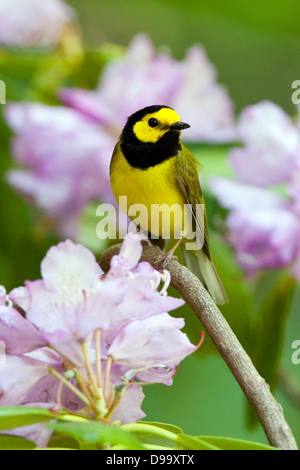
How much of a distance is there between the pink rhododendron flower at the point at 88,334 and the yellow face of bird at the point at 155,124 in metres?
0.36

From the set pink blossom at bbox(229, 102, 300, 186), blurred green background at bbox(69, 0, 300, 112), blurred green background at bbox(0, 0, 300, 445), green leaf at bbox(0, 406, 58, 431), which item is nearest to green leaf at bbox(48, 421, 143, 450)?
green leaf at bbox(0, 406, 58, 431)

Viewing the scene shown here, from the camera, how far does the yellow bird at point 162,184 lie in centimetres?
79

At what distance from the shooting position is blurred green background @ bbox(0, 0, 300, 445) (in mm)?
872

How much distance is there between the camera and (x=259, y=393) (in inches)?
16.1

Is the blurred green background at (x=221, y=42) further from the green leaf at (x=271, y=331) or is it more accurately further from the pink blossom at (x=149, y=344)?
the pink blossom at (x=149, y=344)

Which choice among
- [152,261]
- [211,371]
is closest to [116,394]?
[152,261]

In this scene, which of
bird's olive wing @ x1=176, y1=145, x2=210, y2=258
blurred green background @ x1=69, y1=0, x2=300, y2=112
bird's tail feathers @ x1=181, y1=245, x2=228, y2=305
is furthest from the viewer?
blurred green background @ x1=69, y1=0, x2=300, y2=112

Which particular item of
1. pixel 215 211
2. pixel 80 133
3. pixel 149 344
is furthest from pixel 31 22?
pixel 149 344

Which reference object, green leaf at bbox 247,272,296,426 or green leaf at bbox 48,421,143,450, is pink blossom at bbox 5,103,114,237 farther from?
green leaf at bbox 48,421,143,450

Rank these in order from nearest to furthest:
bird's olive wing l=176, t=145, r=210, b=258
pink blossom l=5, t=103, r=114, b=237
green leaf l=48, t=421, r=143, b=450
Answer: green leaf l=48, t=421, r=143, b=450 < bird's olive wing l=176, t=145, r=210, b=258 < pink blossom l=5, t=103, r=114, b=237

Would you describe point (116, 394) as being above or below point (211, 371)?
below

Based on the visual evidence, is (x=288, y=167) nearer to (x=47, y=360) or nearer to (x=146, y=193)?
(x=146, y=193)

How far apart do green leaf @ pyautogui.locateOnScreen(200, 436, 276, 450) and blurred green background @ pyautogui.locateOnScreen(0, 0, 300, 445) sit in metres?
0.31
